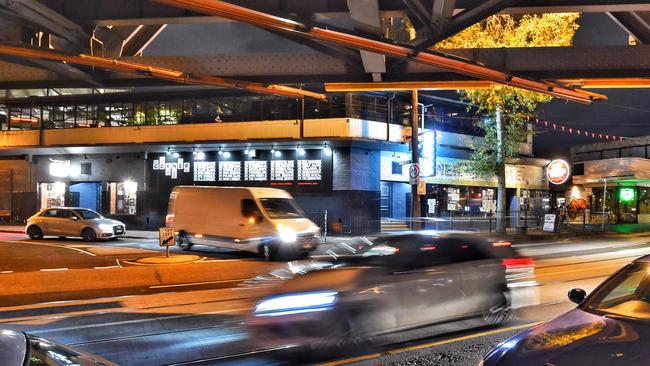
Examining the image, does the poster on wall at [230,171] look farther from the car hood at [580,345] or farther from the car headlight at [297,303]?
the car hood at [580,345]

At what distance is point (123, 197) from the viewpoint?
3164 centimetres

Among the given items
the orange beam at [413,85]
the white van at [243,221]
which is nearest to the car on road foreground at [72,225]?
the white van at [243,221]

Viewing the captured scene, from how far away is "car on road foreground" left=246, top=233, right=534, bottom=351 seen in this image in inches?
254

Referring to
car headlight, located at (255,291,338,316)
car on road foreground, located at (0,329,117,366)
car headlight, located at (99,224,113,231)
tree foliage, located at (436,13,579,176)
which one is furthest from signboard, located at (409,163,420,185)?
car on road foreground, located at (0,329,117,366)

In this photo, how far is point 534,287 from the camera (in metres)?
8.34

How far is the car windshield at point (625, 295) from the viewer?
4.18 meters

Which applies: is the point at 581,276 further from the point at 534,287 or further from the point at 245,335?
the point at 245,335

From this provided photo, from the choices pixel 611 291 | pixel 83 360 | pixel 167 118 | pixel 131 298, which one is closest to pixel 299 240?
pixel 131 298

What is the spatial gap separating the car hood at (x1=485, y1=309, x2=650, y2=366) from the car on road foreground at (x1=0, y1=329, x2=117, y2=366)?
8.71 ft

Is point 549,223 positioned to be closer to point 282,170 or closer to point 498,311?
point 282,170

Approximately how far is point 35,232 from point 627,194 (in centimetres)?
4378

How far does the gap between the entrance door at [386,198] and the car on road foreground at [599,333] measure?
24868 mm

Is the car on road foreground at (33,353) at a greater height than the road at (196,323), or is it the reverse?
the car on road foreground at (33,353)

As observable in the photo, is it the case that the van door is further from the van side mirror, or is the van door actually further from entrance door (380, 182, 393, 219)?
entrance door (380, 182, 393, 219)
